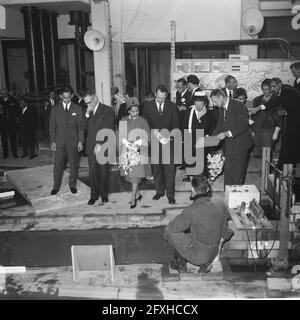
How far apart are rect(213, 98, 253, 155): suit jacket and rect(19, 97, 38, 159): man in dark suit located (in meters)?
5.11

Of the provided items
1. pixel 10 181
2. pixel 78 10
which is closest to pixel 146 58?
pixel 78 10

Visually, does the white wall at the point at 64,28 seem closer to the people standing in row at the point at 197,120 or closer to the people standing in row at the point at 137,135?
the people standing in row at the point at 197,120

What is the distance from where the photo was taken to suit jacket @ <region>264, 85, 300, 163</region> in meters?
6.73

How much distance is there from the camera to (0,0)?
Result: 10.9 metres

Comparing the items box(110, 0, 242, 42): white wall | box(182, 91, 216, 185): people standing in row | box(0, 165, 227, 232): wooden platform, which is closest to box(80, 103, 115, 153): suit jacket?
box(0, 165, 227, 232): wooden platform

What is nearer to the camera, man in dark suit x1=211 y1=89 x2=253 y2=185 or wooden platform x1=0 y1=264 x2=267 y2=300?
wooden platform x1=0 y1=264 x2=267 y2=300

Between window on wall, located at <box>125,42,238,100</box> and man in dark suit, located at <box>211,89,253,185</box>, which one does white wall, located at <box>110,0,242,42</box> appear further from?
man in dark suit, located at <box>211,89,253,185</box>

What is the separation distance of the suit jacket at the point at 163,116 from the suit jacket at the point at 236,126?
72cm

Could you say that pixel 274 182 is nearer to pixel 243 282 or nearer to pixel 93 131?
pixel 243 282

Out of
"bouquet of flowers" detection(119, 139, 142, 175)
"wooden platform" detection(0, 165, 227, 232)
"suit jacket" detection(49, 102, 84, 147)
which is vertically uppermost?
"suit jacket" detection(49, 102, 84, 147)

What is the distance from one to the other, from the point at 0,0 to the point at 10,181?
17.5ft

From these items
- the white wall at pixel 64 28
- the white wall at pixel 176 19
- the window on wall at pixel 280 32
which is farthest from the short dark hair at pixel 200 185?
the white wall at pixel 64 28

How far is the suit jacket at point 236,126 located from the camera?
635 centimetres

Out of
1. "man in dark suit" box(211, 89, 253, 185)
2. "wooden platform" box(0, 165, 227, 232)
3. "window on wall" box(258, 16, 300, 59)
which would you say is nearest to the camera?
"man in dark suit" box(211, 89, 253, 185)
